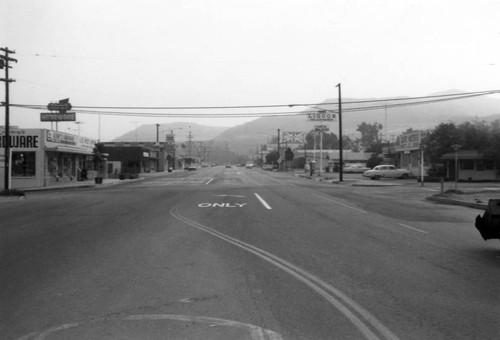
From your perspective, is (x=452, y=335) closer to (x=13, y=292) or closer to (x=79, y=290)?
(x=79, y=290)

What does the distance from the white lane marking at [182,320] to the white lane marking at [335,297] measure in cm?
106

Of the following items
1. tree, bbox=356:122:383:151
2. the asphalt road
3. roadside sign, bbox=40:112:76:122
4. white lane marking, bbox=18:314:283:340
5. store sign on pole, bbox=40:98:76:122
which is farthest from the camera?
tree, bbox=356:122:383:151

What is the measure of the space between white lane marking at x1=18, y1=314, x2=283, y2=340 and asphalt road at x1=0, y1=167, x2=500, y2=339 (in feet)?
0.07

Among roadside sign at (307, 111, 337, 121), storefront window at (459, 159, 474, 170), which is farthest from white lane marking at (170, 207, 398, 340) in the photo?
roadside sign at (307, 111, 337, 121)

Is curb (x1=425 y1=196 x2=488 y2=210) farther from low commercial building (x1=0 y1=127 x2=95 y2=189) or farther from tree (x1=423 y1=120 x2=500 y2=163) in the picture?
low commercial building (x1=0 y1=127 x2=95 y2=189)

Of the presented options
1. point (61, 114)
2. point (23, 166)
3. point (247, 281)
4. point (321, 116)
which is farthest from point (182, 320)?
point (321, 116)

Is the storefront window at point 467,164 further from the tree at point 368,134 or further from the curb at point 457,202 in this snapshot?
the tree at point 368,134

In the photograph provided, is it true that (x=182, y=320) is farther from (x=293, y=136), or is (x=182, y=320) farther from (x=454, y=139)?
(x=293, y=136)

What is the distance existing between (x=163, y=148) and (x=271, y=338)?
102 metres

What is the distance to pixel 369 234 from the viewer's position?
1295cm

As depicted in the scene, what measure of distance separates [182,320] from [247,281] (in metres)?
2.05

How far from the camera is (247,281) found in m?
7.60

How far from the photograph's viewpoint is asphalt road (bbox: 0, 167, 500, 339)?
5.49 m

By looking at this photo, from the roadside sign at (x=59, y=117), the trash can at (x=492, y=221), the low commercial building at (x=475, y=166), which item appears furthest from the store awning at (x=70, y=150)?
the trash can at (x=492, y=221)
